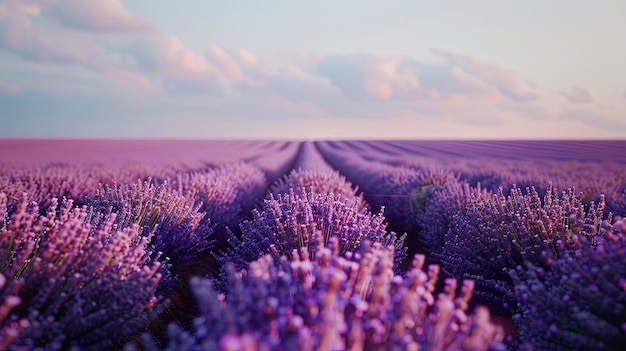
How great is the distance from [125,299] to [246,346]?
1219 millimetres

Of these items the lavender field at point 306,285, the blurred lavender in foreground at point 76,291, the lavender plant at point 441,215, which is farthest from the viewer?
the lavender plant at point 441,215

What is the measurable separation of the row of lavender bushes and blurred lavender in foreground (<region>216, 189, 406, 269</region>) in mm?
666

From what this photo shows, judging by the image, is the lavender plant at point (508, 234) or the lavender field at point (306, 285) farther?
the lavender plant at point (508, 234)

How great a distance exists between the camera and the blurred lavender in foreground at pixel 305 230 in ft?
10.6


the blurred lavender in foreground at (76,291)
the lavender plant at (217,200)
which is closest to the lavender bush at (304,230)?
the blurred lavender in foreground at (76,291)

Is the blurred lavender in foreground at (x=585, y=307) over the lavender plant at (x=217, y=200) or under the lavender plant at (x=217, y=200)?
over

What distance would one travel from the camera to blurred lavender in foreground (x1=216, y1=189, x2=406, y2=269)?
323 centimetres

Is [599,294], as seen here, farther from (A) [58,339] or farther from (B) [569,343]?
(A) [58,339]

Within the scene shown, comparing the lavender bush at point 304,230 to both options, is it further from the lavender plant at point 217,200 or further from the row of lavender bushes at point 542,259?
the lavender plant at point 217,200

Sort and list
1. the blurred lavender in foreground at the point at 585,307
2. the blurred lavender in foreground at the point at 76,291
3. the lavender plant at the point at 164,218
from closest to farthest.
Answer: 1. the blurred lavender in foreground at the point at 585,307
2. the blurred lavender in foreground at the point at 76,291
3. the lavender plant at the point at 164,218

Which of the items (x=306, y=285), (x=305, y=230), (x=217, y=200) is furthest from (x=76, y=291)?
(x=217, y=200)

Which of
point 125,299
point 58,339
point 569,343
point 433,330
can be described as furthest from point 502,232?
point 58,339

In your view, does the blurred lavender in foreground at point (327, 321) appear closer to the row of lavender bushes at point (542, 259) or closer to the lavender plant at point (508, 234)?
the row of lavender bushes at point (542, 259)

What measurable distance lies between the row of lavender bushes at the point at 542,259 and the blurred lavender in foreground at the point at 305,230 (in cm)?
67
